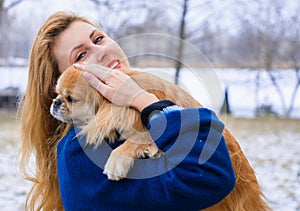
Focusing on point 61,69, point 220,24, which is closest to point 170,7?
point 220,24

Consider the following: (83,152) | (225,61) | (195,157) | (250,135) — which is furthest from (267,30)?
(195,157)

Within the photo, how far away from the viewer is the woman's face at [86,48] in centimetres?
189

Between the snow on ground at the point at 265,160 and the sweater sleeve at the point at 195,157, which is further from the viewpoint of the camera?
the snow on ground at the point at 265,160

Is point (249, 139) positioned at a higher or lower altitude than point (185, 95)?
lower

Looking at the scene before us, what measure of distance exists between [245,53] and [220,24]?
14.7ft

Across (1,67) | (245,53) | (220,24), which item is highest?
(220,24)

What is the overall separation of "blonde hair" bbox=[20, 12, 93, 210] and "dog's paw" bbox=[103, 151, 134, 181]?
0.57 meters

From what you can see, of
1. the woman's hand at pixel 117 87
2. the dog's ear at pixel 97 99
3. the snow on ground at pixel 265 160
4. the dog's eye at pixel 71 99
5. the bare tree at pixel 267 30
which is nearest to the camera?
the woman's hand at pixel 117 87

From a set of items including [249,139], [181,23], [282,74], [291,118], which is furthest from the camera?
[282,74]

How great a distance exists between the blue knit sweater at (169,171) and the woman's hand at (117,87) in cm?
7

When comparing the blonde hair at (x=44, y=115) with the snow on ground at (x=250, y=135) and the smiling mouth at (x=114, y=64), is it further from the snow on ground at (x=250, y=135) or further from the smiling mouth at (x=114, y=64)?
the snow on ground at (x=250, y=135)

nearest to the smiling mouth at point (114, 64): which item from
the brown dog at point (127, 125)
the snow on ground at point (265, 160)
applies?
the brown dog at point (127, 125)

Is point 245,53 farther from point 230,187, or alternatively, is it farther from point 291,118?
point 230,187

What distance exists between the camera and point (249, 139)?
1055cm
